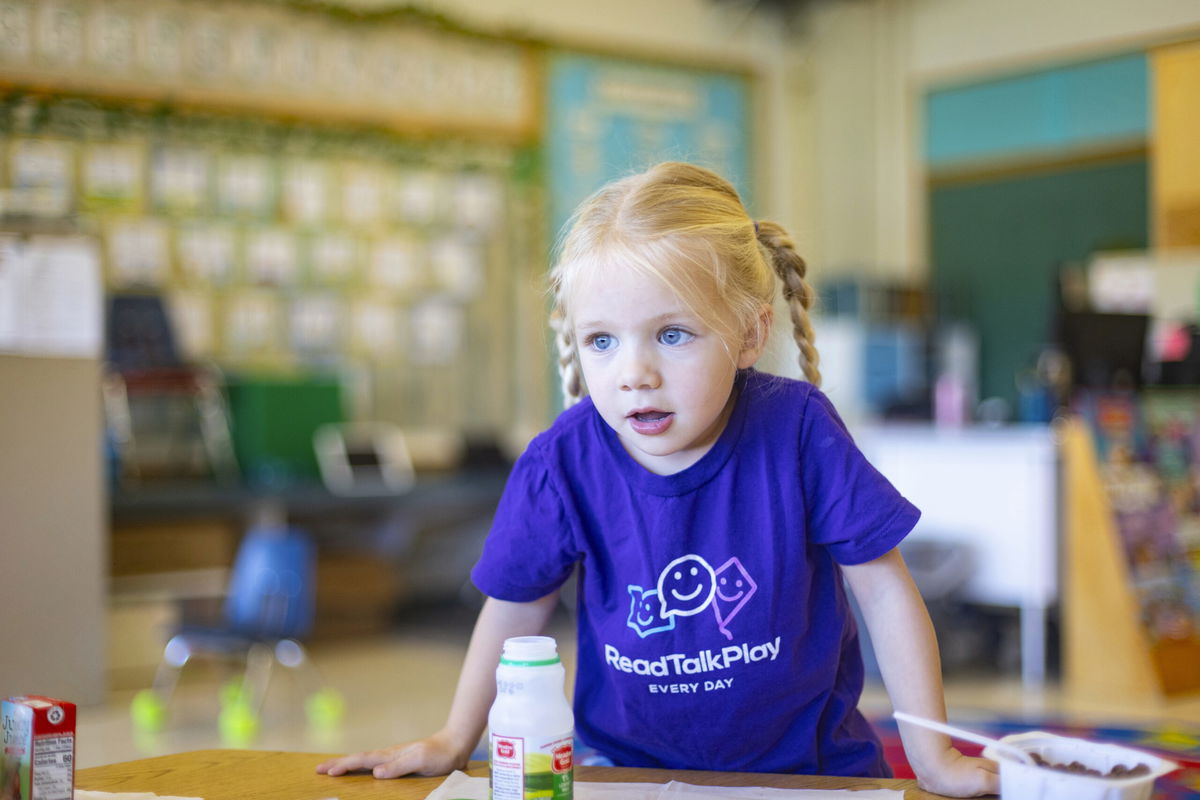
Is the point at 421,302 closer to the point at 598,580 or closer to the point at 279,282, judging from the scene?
the point at 279,282

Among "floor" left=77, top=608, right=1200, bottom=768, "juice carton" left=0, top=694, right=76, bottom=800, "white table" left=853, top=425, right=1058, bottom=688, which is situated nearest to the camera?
"juice carton" left=0, top=694, right=76, bottom=800

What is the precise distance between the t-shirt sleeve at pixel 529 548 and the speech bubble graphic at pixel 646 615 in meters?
0.08

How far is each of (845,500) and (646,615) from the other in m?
0.21

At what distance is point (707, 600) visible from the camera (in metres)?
1.18

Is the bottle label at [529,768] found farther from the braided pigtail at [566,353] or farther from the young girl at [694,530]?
the braided pigtail at [566,353]

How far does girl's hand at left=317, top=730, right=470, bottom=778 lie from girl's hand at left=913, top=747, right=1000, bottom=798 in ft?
1.38

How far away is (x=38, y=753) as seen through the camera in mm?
967

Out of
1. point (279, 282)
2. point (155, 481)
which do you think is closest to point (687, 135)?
point (279, 282)

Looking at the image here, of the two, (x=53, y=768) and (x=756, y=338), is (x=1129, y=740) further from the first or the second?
(x=53, y=768)

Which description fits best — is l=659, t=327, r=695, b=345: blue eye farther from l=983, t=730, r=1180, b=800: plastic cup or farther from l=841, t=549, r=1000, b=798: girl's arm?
l=983, t=730, r=1180, b=800: plastic cup

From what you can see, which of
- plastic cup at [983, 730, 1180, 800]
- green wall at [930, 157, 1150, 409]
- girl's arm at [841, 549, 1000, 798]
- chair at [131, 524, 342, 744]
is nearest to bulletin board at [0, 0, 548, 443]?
chair at [131, 524, 342, 744]

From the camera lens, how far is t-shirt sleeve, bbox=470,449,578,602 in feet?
4.04

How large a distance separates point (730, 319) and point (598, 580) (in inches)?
11.3

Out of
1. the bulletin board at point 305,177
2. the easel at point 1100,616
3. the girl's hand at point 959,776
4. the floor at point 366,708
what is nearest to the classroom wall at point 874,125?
the bulletin board at point 305,177
